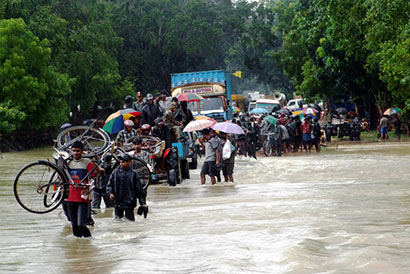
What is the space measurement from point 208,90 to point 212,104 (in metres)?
0.74

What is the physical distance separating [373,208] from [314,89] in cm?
4220

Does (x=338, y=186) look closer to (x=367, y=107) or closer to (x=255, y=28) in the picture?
(x=367, y=107)

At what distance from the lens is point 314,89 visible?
54.6 m

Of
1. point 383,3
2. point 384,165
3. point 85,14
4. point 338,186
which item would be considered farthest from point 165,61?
point 338,186

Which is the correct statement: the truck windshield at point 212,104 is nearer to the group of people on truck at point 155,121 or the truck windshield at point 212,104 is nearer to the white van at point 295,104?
the group of people on truck at point 155,121

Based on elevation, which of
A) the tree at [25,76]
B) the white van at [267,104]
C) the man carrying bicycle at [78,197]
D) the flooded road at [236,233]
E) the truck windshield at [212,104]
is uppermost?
the tree at [25,76]

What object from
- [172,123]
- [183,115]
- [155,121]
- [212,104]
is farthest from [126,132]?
[212,104]

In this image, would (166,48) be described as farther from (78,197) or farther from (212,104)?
(78,197)

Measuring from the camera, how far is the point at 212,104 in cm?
3256

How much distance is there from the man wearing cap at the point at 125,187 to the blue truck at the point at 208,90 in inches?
811

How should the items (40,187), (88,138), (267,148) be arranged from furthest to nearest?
(267,148) < (88,138) < (40,187)

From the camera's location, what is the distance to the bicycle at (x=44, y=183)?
36.0 feet

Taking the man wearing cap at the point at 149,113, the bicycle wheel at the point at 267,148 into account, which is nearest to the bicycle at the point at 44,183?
the man wearing cap at the point at 149,113

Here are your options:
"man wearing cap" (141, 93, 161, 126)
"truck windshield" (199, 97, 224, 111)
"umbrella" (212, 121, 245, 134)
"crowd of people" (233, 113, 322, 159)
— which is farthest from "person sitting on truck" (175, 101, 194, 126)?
"truck windshield" (199, 97, 224, 111)
